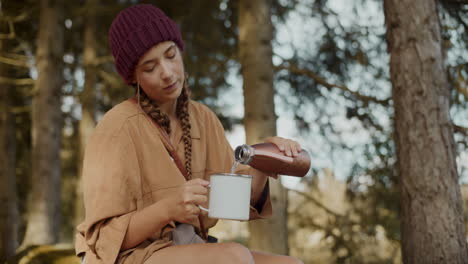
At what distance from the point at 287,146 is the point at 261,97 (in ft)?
7.92

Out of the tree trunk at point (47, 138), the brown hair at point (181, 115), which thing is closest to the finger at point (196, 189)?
the brown hair at point (181, 115)

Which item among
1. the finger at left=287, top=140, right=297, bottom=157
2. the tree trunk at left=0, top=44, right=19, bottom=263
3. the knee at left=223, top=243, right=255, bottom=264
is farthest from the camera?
the tree trunk at left=0, top=44, right=19, bottom=263

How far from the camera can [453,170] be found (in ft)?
11.0

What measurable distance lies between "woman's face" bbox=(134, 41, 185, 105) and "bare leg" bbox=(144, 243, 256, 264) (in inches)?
30.7

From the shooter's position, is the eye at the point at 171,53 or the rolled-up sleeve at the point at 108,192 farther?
the eye at the point at 171,53

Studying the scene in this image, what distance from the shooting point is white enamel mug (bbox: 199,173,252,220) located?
212 cm

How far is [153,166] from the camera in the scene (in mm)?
2582

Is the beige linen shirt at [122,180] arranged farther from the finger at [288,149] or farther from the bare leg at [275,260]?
the bare leg at [275,260]

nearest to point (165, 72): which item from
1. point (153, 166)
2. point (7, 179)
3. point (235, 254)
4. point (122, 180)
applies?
point (153, 166)

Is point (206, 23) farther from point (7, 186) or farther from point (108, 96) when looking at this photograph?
point (7, 186)

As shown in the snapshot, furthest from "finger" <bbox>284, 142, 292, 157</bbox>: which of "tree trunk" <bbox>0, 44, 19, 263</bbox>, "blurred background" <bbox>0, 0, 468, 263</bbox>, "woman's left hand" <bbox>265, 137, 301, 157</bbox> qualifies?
"tree trunk" <bbox>0, 44, 19, 263</bbox>

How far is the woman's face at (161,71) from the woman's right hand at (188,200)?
2.07ft

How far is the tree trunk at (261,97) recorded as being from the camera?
496cm

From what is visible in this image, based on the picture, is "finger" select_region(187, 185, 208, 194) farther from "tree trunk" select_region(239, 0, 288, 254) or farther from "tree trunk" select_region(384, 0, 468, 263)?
"tree trunk" select_region(239, 0, 288, 254)
